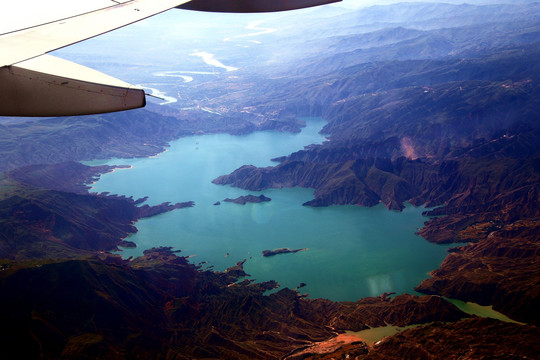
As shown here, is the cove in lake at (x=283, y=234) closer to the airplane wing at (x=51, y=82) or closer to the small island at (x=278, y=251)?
the small island at (x=278, y=251)

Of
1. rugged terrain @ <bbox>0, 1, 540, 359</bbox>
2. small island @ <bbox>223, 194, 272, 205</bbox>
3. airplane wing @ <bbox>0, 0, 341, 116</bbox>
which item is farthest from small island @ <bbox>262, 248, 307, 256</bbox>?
airplane wing @ <bbox>0, 0, 341, 116</bbox>

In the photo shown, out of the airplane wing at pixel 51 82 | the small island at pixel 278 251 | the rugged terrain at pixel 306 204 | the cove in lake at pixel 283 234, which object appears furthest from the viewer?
the small island at pixel 278 251

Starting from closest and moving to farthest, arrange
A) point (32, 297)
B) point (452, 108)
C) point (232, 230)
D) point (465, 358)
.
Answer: point (465, 358) → point (32, 297) → point (232, 230) → point (452, 108)

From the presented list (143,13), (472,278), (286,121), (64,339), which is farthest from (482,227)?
(286,121)

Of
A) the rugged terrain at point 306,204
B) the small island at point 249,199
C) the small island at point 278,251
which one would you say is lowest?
the small island at point 249,199

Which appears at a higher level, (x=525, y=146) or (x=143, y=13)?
(x=143, y=13)

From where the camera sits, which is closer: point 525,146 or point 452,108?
point 525,146

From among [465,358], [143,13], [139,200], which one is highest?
[143,13]

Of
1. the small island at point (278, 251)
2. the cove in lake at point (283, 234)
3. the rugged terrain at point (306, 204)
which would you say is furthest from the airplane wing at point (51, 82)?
the small island at point (278, 251)

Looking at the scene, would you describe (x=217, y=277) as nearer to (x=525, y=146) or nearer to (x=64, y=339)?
(x=64, y=339)

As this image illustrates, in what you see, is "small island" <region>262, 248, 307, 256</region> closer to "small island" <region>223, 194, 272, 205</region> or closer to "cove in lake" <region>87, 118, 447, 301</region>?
"cove in lake" <region>87, 118, 447, 301</region>
